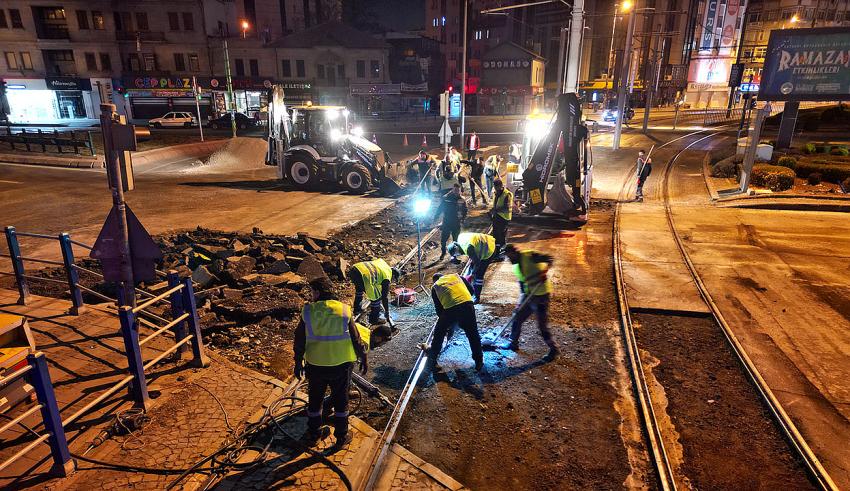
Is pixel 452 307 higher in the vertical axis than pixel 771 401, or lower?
higher

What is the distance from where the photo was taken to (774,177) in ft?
56.5

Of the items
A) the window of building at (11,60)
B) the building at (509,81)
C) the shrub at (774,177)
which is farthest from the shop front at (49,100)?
the shrub at (774,177)

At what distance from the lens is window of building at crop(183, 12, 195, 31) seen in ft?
140

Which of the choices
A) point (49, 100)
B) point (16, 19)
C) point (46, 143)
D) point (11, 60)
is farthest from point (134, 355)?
point (16, 19)

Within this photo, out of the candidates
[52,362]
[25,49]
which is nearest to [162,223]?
[52,362]

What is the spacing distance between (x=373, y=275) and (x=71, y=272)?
436 centimetres

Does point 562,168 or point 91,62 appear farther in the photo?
point 91,62

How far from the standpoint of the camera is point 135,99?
4356 cm

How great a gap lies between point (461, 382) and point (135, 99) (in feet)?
160

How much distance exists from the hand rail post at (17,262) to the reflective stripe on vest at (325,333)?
5.23 m

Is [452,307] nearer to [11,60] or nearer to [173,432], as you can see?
[173,432]

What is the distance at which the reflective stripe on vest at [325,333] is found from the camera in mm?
4527

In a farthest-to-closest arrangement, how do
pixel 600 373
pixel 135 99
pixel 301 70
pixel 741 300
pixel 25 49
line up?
pixel 301 70 < pixel 135 99 < pixel 25 49 < pixel 741 300 < pixel 600 373

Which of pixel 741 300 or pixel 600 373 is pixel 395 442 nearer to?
A: pixel 600 373
